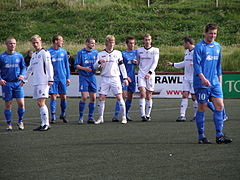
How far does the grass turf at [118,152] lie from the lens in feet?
27.9

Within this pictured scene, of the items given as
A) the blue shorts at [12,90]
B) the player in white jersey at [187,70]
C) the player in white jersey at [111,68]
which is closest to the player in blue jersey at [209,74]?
the player in white jersey at [111,68]

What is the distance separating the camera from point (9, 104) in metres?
14.1

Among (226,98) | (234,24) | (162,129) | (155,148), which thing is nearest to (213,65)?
(155,148)

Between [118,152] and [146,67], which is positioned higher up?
[146,67]

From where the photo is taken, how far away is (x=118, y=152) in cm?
1030

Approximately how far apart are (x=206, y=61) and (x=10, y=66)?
477 cm

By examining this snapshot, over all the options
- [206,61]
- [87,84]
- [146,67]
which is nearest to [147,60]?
[146,67]

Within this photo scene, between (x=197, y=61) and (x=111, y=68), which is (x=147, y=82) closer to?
(x=111, y=68)

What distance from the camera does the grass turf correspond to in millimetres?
8492

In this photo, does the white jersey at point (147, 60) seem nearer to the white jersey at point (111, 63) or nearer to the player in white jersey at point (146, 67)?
the player in white jersey at point (146, 67)

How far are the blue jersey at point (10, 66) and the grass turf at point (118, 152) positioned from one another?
117 cm

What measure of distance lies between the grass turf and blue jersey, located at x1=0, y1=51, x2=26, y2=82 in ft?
3.85

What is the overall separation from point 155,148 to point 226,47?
25372 millimetres

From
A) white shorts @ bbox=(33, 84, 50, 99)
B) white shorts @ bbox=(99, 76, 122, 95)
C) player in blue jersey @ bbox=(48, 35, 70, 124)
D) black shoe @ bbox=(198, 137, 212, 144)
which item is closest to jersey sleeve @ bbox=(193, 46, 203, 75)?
black shoe @ bbox=(198, 137, 212, 144)
